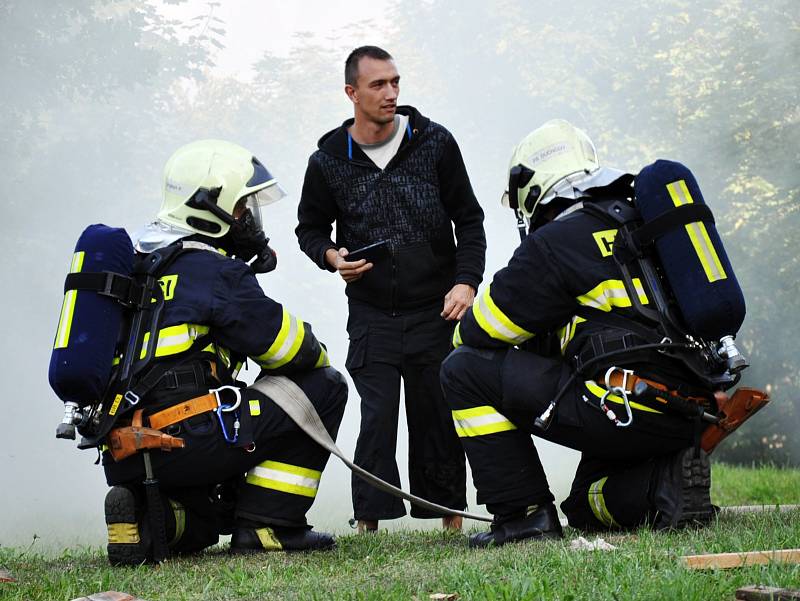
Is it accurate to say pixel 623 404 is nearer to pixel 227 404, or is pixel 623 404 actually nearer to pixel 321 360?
pixel 321 360

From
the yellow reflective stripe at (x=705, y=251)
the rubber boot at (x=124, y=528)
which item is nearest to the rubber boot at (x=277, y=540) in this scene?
the rubber boot at (x=124, y=528)

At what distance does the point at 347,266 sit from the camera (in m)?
5.45

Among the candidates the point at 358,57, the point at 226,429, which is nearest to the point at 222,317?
the point at 226,429

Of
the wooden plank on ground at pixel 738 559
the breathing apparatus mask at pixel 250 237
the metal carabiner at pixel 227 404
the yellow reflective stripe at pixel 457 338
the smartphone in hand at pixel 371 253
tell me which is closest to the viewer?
the wooden plank on ground at pixel 738 559

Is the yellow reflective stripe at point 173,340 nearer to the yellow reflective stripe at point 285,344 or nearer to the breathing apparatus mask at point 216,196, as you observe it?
the yellow reflective stripe at point 285,344

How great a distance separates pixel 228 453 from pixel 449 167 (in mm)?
2034

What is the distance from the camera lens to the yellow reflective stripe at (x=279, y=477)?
4.70 metres

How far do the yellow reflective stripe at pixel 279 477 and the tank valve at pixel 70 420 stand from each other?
2.67 ft

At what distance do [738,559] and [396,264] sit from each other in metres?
2.72

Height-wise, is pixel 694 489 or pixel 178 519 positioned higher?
pixel 178 519

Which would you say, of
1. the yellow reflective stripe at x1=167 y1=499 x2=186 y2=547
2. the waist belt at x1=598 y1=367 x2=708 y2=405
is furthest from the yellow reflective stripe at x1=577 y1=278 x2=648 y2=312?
the yellow reflective stripe at x1=167 y1=499 x2=186 y2=547

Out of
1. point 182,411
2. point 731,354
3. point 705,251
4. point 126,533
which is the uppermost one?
point 705,251

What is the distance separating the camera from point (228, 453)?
4551 mm

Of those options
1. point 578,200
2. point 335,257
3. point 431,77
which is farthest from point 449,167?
point 431,77
